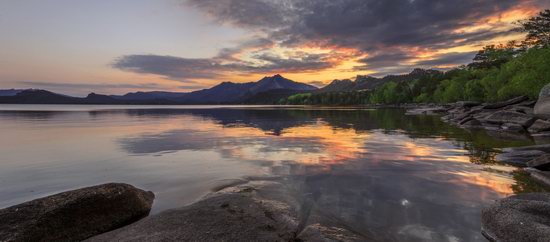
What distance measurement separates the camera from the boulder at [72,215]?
267 inches

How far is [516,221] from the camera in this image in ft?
22.3

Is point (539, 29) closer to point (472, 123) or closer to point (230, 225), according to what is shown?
point (472, 123)

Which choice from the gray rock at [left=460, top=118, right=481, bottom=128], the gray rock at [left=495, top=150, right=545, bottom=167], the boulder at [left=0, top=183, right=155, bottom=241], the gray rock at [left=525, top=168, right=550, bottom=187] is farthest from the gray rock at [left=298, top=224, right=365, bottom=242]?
the gray rock at [left=460, top=118, right=481, bottom=128]

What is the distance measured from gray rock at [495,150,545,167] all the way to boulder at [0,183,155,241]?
57.1 ft

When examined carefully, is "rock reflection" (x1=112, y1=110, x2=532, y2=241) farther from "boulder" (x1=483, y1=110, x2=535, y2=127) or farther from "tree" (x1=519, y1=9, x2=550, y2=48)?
"tree" (x1=519, y1=9, x2=550, y2=48)

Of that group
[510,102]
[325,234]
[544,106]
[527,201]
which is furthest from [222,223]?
[510,102]

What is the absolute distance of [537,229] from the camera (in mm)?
6195

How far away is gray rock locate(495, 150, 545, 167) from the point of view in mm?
15070

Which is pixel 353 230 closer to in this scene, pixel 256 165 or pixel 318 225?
pixel 318 225

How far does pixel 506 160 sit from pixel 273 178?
1268 centimetres

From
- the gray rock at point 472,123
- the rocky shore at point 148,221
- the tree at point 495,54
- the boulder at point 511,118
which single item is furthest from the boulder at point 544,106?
the tree at point 495,54

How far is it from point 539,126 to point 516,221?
27270 mm

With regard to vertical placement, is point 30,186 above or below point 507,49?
below

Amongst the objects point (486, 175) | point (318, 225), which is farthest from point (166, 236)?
point (486, 175)
